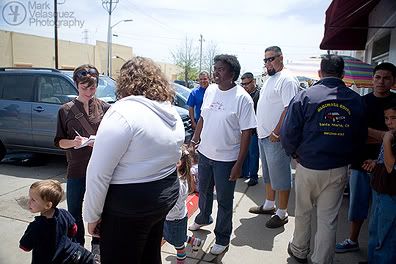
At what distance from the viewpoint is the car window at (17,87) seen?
21.0ft

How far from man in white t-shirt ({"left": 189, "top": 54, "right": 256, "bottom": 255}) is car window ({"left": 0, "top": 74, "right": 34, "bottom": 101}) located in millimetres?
4649

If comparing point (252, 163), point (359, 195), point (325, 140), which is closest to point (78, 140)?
point (325, 140)

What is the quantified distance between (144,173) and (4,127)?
6.04 metres

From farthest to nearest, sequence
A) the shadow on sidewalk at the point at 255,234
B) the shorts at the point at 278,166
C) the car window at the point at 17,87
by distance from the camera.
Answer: the car window at the point at 17,87, the shorts at the point at 278,166, the shadow on sidewalk at the point at 255,234

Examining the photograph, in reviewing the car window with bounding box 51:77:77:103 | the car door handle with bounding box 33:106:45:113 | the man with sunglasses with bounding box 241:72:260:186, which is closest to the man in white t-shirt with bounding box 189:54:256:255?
the man with sunglasses with bounding box 241:72:260:186

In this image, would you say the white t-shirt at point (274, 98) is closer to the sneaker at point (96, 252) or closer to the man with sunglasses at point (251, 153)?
the man with sunglasses at point (251, 153)

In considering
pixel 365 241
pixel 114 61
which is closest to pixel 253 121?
pixel 365 241

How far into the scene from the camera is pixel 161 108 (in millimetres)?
1801

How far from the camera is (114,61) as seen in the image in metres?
42.0

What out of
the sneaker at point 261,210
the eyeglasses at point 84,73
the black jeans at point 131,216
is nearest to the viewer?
the black jeans at point 131,216

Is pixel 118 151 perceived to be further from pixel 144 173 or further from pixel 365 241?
pixel 365 241

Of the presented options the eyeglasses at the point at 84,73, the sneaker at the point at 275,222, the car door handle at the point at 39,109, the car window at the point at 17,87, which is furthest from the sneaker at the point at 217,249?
the car window at the point at 17,87

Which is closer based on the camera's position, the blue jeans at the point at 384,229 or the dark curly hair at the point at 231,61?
the blue jeans at the point at 384,229

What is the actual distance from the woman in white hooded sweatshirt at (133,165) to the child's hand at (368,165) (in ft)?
6.24
